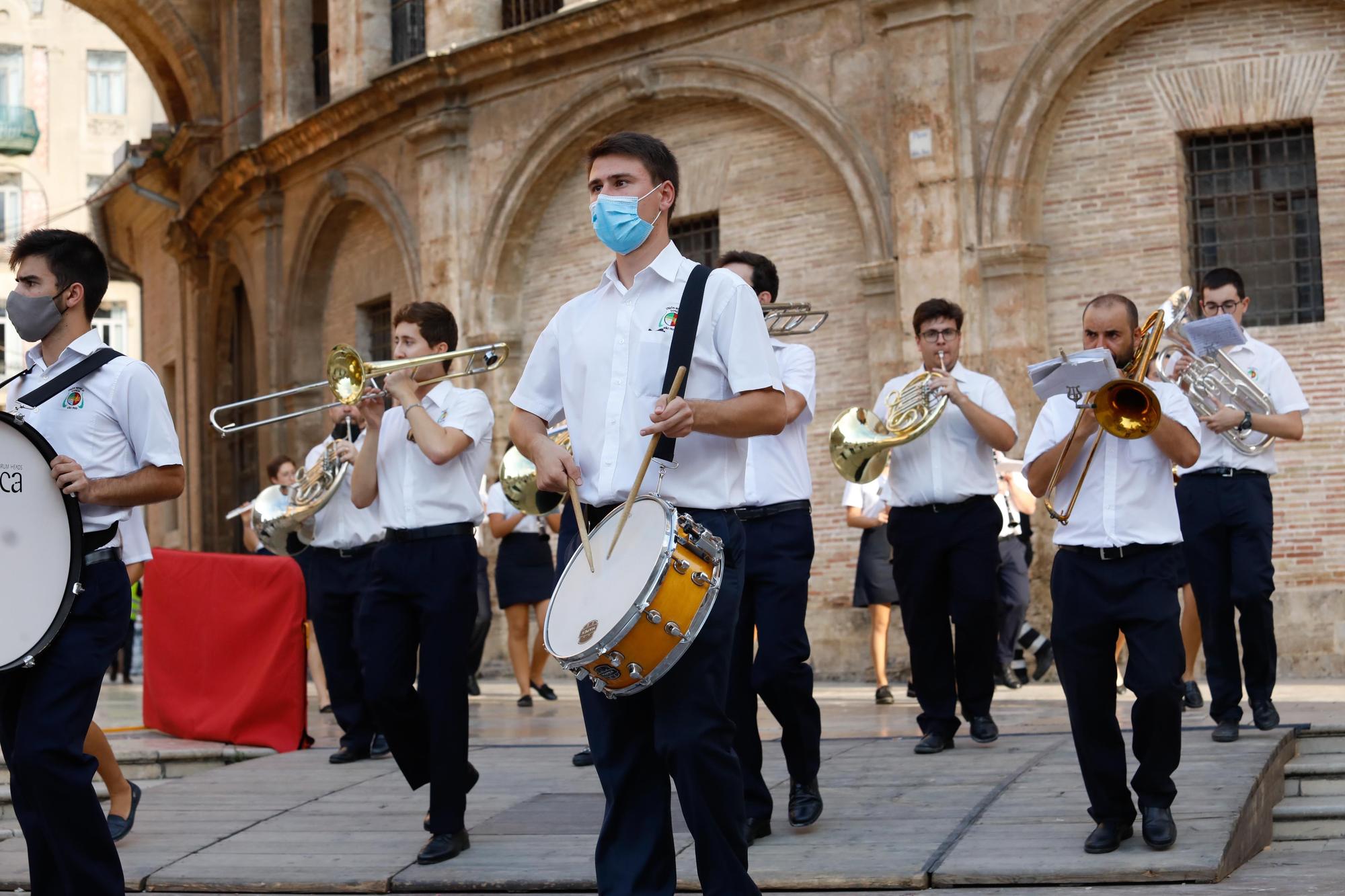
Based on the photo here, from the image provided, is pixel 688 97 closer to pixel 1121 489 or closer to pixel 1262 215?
pixel 1262 215

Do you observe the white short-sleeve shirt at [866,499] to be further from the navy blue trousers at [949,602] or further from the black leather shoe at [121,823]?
the black leather shoe at [121,823]

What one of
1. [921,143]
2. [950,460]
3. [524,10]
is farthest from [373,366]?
[524,10]

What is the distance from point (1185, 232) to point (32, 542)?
10.9 meters

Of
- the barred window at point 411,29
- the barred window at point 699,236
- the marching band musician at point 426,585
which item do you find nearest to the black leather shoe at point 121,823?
the marching band musician at point 426,585

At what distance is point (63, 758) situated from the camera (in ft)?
16.9

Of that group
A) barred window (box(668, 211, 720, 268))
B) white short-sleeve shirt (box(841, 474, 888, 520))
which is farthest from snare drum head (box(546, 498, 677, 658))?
barred window (box(668, 211, 720, 268))

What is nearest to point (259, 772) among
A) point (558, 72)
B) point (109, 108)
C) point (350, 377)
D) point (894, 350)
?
point (350, 377)

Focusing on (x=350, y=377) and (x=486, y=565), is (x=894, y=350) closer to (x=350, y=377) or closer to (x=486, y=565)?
(x=486, y=565)

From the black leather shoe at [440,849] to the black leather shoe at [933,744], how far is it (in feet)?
8.29

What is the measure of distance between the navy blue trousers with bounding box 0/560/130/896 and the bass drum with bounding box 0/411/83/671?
9 centimetres

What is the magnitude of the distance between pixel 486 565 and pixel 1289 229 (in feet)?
25.6

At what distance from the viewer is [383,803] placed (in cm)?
810

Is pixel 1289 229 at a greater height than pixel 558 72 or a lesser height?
lesser

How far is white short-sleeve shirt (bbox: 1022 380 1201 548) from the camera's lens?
6.18m
